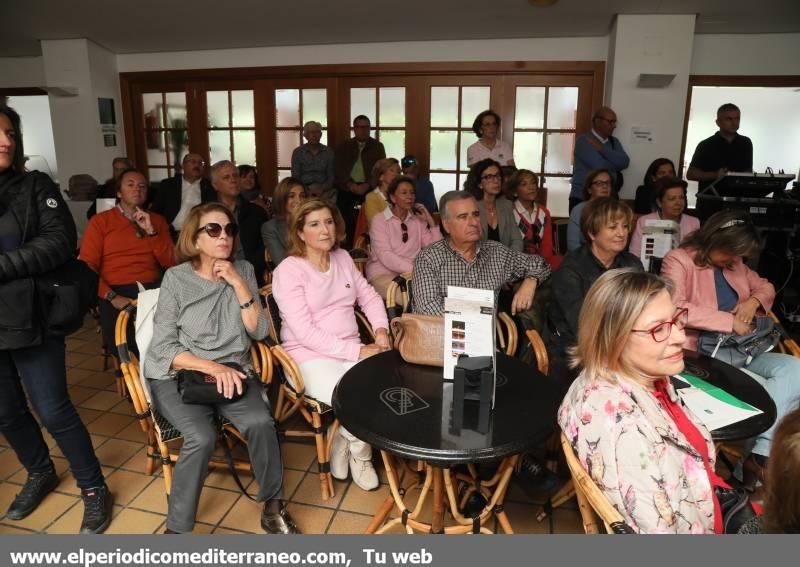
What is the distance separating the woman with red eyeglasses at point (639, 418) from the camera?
1240 millimetres

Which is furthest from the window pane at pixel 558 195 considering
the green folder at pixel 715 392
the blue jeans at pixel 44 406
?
the blue jeans at pixel 44 406

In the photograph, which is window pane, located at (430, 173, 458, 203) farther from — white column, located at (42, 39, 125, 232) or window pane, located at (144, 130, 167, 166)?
white column, located at (42, 39, 125, 232)

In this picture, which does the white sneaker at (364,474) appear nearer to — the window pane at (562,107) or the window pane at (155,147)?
the window pane at (562,107)

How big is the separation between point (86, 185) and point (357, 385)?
5.32 m

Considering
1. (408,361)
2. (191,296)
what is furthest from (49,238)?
(408,361)

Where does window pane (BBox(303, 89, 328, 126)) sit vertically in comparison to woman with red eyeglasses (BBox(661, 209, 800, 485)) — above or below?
above

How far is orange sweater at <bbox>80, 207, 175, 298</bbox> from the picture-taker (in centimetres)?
308

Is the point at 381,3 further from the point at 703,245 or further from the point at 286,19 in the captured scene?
the point at 703,245

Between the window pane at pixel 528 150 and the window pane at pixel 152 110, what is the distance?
4064 mm

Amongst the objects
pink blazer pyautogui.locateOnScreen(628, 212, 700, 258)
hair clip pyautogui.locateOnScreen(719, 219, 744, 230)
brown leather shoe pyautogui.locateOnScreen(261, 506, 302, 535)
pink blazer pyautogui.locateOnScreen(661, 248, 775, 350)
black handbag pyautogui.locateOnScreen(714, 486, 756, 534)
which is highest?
hair clip pyautogui.locateOnScreen(719, 219, 744, 230)

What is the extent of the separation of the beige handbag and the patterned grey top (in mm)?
653

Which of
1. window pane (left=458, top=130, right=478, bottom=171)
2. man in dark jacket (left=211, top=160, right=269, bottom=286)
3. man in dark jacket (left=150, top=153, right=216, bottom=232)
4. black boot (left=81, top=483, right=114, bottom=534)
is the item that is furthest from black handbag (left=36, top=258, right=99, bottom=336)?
window pane (left=458, top=130, right=478, bottom=171)

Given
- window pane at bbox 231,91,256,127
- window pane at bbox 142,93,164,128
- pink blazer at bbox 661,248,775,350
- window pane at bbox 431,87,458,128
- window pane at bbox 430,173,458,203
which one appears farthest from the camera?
window pane at bbox 142,93,164,128

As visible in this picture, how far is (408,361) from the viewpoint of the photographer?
6.70ft
